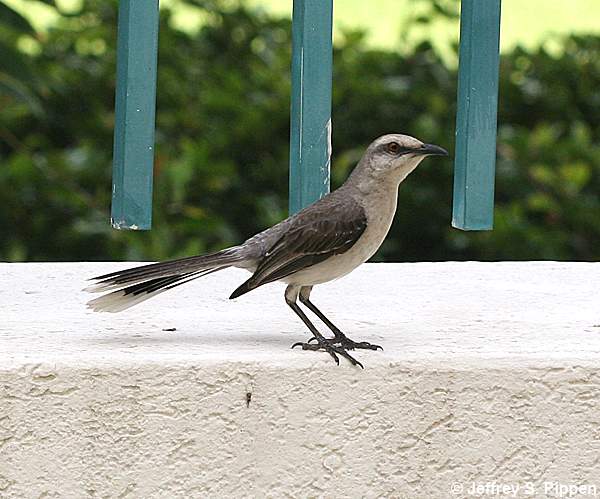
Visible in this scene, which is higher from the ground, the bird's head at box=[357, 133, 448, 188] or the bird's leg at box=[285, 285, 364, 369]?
the bird's head at box=[357, 133, 448, 188]

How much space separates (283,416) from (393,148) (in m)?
0.73

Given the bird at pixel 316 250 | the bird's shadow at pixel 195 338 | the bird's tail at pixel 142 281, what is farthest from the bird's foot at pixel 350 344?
the bird's tail at pixel 142 281

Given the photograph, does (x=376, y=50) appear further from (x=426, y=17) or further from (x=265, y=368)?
(x=265, y=368)

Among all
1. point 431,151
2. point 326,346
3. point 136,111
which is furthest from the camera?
point 136,111

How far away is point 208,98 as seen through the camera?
19.8 feet

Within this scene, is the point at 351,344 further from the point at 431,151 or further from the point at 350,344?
the point at 431,151

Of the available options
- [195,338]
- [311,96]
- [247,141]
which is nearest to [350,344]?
[195,338]

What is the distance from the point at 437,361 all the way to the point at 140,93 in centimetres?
114

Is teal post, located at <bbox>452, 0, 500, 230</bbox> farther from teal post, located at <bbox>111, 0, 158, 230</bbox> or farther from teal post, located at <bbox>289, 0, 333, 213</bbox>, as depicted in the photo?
teal post, located at <bbox>111, 0, 158, 230</bbox>

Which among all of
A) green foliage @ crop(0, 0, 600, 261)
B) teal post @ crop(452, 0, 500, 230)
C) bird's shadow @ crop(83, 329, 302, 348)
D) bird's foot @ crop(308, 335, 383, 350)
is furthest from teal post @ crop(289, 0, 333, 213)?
green foliage @ crop(0, 0, 600, 261)

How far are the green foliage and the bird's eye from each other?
207 cm

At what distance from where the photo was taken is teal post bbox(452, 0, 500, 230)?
3.60 meters

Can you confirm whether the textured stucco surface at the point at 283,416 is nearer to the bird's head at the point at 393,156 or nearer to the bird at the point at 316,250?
the bird at the point at 316,250

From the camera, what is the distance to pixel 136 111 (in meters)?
3.51
